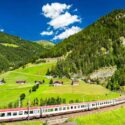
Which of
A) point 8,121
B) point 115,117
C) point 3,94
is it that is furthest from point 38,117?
point 3,94

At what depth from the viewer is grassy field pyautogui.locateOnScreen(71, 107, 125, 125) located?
80375mm

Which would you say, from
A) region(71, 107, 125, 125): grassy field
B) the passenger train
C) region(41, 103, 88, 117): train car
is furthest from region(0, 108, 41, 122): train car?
region(71, 107, 125, 125): grassy field

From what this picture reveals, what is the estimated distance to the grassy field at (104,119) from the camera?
264ft

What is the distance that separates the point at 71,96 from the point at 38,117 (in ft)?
258

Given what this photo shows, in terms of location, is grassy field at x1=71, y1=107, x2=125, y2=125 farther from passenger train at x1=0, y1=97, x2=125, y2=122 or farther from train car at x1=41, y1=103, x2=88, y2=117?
passenger train at x1=0, y1=97, x2=125, y2=122

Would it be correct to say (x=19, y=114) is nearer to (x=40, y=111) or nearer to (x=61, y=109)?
(x=40, y=111)

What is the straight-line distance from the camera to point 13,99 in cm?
14888

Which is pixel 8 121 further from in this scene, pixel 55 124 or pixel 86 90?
pixel 86 90

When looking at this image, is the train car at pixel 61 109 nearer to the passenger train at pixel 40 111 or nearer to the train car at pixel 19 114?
the passenger train at pixel 40 111

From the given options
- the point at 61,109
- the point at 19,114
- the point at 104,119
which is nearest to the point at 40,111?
the point at 19,114

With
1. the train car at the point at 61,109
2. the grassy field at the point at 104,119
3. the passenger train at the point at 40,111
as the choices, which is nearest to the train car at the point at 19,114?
the passenger train at the point at 40,111

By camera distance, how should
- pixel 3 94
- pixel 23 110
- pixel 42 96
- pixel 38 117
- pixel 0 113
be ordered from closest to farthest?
1. pixel 0 113
2. pixel 23 110
3. pixel 38 117
4. pixel 42 96
5. pixel 3 94

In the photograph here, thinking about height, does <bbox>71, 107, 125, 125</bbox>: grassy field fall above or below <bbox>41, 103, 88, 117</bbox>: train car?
below

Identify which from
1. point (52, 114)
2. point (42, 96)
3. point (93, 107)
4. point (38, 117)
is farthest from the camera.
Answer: point (42, 96)
